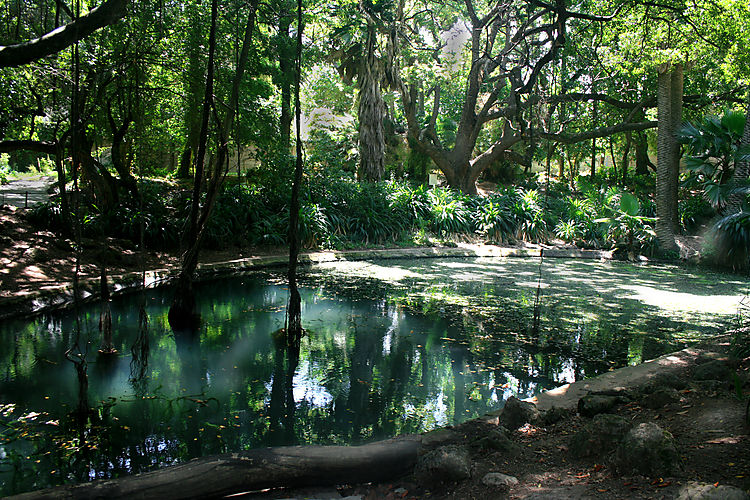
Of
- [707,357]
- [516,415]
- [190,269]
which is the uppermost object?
[190,269]

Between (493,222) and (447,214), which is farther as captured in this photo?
(493,222)

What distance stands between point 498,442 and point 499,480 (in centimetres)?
39

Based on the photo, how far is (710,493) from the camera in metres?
1.96

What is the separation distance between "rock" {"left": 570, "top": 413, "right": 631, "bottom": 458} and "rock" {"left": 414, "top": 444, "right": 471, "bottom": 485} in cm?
59

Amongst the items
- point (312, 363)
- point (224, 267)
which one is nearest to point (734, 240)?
point (312, 363)

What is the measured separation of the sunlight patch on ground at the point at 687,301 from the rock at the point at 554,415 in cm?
528

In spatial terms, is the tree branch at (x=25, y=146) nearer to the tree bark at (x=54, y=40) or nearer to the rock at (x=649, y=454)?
the tree bark at (x=54, y=40)

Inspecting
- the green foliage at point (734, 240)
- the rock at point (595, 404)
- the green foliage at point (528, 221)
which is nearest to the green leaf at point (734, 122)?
the green foliage at point (528, 221)

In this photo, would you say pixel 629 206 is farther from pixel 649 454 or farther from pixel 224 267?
pixel 649 454

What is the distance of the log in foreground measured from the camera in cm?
238

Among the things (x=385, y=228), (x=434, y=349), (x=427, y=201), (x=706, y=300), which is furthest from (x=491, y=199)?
(x=434, y=349)

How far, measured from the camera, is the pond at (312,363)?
11.4ft

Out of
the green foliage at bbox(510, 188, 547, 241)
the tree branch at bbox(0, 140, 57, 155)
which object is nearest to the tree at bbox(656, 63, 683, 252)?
the green foliage at bbox(510, 188, 547, 241)

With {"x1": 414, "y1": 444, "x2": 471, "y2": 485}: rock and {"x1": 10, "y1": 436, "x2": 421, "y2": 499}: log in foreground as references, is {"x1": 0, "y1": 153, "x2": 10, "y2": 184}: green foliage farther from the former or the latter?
{"x1": 414, "y1": 444, "x2": 471, "y2": 485}: rock
